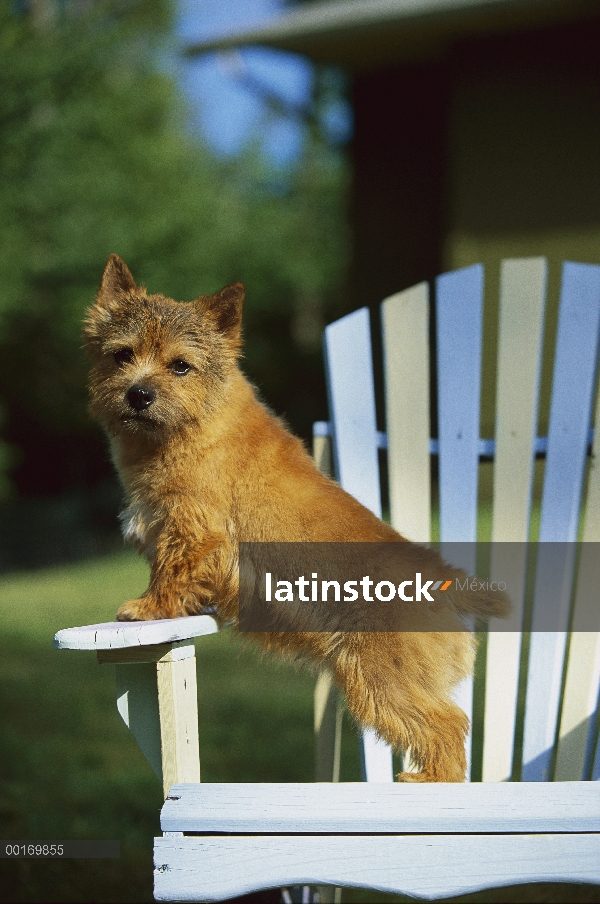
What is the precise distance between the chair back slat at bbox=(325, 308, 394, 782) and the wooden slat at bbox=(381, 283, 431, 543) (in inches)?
2.6

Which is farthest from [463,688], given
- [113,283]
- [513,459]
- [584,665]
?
[113,283]

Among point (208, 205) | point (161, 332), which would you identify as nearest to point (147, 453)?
point (161, 332)

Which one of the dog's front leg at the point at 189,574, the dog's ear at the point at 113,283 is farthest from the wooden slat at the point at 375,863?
the dog's ear at the point at 113,283

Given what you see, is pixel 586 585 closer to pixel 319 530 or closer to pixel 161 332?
pixel 319 530

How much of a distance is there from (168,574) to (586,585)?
51.4 inches

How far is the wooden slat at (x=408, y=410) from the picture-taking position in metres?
2.88

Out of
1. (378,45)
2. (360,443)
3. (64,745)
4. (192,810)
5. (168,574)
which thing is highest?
(378,45)

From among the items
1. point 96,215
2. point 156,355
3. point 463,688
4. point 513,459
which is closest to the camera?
point 156,355

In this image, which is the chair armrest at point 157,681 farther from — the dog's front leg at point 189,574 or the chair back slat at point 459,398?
the chair back slat at point 459,398

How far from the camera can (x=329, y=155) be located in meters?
23.4

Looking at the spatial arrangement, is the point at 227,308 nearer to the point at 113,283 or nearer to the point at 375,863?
the point at 113,283

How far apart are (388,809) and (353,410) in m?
1.43

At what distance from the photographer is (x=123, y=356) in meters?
2.51

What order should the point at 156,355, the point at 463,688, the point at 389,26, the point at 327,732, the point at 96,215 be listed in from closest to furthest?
the point at 156,355 < the point at 463,688 < the point at 327,732 < the point at 389,26 < the point at 96,215
